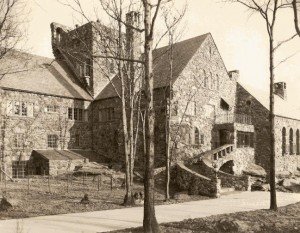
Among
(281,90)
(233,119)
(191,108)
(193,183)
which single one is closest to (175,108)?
(191,108)

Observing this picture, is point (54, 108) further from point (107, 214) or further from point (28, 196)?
point (107, 214)

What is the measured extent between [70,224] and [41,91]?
2386 cm

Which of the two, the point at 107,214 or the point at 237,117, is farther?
the point at 237,117

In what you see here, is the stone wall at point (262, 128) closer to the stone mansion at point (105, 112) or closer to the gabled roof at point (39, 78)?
the stone mansion at point (105, 112)

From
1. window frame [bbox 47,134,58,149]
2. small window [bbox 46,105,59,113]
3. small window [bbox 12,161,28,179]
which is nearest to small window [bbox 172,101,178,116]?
small window [bbox 46,105,59,113]

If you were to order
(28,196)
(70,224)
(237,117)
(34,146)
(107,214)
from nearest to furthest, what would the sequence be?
1. (70,224)
2. (107,214)
3. (28,196)
4. (34,146)
5. (237,117)

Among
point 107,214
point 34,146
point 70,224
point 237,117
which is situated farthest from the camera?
point 237,117

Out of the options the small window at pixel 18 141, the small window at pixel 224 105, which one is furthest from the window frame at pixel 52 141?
the small window at pixel 224 105

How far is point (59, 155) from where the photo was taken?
33.6 meters

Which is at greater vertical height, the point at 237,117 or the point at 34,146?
the point at 237,117

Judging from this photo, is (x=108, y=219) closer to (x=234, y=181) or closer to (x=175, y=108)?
(x=234, y=181)

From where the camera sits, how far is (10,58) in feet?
116

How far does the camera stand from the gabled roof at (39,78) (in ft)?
110

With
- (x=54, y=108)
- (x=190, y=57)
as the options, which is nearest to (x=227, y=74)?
(x=190, y=57)
